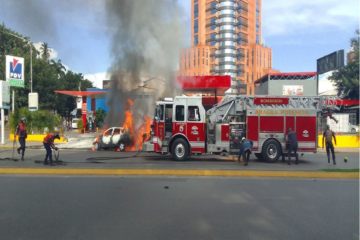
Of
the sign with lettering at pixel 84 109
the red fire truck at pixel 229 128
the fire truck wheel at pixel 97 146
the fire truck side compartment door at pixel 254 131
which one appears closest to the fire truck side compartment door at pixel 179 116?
the red fire truck at pixel 229 128

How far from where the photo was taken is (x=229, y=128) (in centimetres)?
1302

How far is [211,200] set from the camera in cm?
653

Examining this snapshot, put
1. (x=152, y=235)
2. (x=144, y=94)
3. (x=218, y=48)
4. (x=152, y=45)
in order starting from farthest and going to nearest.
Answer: (x=218, y=48) → (x=152, y=45) → (x=144, y=94) → (x=152, y=235)

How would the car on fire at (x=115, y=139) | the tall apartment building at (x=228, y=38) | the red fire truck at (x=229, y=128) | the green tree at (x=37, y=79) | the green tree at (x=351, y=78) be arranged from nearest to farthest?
1. the red fire truck at (x=229, y=128)
2. the car on fire at (x=115, y=139)
3. the green tree at (x=351, y=78)
4. the green tree at (x=37, y=79)
5. the tall apartment building at (x=228, y=38)

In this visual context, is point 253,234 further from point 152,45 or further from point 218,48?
point 218,48

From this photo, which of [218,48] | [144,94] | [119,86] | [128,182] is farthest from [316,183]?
[218,48]

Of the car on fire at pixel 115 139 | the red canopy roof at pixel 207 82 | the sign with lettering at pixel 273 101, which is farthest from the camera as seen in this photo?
the red canopy roof at pixel 207 82

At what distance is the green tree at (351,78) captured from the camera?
120 feet

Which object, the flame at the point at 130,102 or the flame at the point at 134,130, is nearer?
the flame at the point at 134,130

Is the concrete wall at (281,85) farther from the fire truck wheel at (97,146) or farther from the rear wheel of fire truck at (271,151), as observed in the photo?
the rear wheel of fire truck at (271,151)

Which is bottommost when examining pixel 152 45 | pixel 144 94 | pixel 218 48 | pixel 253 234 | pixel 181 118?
pixel 253 234

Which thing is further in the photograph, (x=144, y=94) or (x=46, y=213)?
(x=144, y=94)

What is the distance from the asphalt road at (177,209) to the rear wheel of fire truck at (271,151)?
4.04 meters

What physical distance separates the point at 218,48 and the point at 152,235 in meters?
99.3
